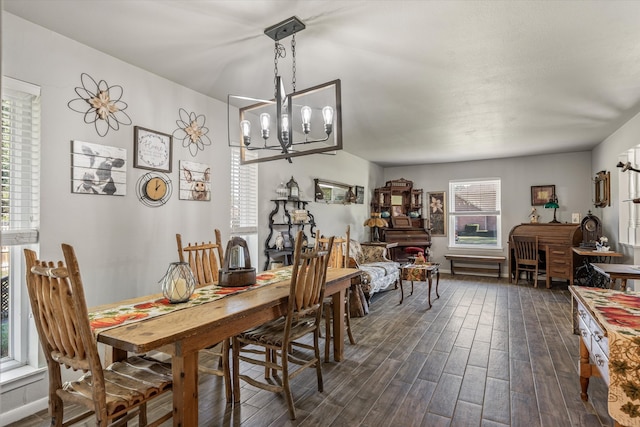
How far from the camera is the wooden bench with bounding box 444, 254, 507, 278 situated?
7.01 m

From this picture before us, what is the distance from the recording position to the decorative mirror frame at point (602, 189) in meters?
5.31

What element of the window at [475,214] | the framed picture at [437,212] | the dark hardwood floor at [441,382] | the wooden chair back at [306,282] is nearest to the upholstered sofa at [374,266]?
the dark hardwood floor at [441,382]

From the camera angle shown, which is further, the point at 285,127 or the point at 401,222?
the point at 401,222

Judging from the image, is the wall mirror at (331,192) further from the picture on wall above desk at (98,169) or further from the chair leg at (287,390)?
the chair leg at (287,390)

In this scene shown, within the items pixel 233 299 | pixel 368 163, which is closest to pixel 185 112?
pixel 233 299

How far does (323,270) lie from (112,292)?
1668mm

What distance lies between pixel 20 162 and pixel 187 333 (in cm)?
174

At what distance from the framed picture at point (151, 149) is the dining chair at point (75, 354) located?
1450mm

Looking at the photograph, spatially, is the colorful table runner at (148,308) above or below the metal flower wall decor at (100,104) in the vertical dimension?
below

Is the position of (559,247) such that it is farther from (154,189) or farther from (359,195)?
(154,189)

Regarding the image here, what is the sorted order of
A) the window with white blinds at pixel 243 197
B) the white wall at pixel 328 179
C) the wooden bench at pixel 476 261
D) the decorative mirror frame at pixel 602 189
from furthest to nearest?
the wooden bench at pixel 476 261 → the decorative mirror frame at pixel 602 189 → the white wall at pixel 328 179 → the window with white blinds at pixel 243 197

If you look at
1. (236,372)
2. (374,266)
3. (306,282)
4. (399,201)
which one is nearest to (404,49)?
(306,282)

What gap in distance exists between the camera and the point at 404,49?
8.89 feet

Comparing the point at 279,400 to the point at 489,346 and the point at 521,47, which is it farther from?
the point at 521,47
